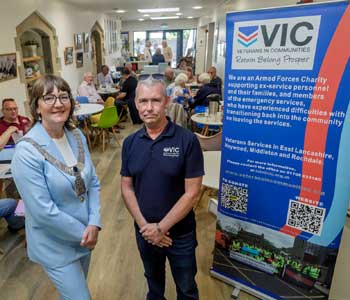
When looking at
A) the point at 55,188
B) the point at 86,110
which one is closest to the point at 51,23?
the point at 86,110

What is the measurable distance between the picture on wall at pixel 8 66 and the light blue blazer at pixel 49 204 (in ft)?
11.7

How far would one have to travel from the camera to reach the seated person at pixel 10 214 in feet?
8.25

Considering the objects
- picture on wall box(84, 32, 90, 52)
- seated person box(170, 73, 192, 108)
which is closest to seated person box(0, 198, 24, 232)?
seated person box(170, 73, 192, 108)

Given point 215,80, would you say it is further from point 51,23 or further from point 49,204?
point 49,204

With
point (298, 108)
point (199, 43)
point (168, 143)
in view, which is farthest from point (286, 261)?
point (199, 43)

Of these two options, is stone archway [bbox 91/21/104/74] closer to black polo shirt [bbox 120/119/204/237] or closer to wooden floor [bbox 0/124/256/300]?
wooden floor [bbox 0/124/256/300]

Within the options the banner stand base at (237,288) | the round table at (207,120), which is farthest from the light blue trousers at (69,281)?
the round table at (207,120)

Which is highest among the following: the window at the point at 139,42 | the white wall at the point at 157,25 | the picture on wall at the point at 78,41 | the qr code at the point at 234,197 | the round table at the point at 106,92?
the white wall at the point at 157,25

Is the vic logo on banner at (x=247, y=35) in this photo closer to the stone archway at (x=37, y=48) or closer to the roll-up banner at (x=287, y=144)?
the roll-up banner at (x=287, y=144)

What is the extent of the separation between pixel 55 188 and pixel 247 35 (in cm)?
131

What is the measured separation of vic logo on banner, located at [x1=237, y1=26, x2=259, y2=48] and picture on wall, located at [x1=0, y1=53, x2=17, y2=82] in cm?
392

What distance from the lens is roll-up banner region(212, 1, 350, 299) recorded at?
1400mm

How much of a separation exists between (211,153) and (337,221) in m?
1.62

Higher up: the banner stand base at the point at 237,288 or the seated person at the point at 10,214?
the seated person at the point at 10,214
